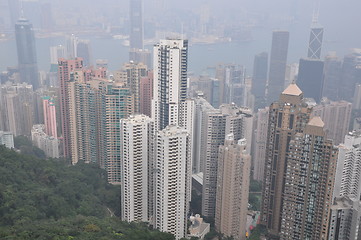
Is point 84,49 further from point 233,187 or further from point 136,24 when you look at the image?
point 233,187

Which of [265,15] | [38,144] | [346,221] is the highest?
[265,15]

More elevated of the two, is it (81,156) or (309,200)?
(309,200)

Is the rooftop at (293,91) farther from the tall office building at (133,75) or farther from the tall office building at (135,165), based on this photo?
the tall office building at (133,75)

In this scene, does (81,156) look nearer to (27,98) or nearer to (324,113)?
(27,98)

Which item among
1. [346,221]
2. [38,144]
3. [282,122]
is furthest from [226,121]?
[38,144]

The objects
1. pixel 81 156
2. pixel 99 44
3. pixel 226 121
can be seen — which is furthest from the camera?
pixel 99 44

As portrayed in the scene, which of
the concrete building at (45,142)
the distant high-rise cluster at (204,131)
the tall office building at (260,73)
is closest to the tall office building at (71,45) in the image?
the distant high-rise cluster at (204,131)

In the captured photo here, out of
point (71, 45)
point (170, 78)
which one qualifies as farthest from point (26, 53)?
point (170, 78)
